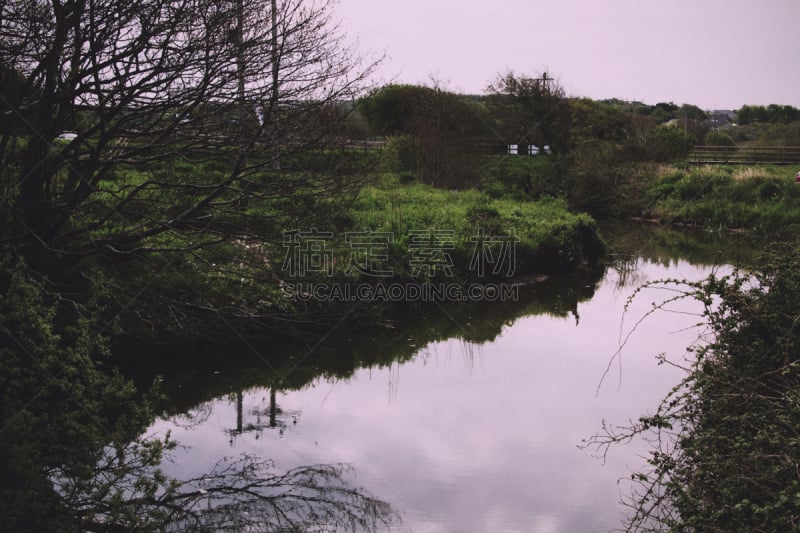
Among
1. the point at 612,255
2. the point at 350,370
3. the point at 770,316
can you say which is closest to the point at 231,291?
the point at 350,370

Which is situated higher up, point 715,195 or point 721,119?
point 721,119

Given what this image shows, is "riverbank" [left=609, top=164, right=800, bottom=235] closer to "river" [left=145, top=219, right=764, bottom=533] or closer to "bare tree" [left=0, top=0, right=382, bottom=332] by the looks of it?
"river" [left=145, top=219, right=764, bottom=533]

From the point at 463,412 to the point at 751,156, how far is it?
25047 mm

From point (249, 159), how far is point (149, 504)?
11.1 feet

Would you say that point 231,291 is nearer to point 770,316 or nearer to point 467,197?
point 770,316

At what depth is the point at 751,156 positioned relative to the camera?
28.7 m

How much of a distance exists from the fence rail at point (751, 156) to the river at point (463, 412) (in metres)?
18.3

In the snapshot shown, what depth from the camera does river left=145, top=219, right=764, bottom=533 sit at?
19.5 ft

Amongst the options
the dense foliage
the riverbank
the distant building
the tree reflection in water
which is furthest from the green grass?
the distant building

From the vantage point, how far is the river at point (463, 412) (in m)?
5.93

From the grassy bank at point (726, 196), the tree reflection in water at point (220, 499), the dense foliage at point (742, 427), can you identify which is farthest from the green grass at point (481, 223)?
the grassy bank at point (726, 196)

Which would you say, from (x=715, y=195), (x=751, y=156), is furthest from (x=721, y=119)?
(x=715, y=195)

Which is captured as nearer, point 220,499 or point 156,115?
point 220,499

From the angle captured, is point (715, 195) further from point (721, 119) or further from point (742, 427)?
point (721, 119)
